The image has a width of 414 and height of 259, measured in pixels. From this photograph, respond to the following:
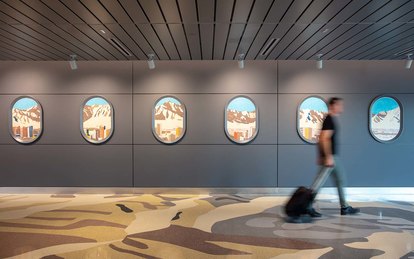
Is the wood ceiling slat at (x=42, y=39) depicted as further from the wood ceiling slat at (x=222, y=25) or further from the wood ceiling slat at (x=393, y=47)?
the wood ceiling slat at (x=393, y=47)

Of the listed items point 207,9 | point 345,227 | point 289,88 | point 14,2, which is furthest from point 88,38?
point 345,227

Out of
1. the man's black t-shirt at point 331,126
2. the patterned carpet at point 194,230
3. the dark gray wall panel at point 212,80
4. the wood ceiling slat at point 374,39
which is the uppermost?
the wood ceiling slat at point 374,39

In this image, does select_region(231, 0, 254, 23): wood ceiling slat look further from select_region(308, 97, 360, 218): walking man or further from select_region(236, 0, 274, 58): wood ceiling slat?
select_region(308, 97, 360, 218): walking man

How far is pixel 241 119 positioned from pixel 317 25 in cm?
336

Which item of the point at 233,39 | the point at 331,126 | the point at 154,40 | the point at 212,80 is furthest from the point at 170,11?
Answer: the point at 212,80

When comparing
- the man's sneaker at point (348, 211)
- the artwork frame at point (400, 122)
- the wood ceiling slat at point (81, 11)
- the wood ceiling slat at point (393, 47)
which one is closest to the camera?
the wood ceiling slat at point (81, 11)

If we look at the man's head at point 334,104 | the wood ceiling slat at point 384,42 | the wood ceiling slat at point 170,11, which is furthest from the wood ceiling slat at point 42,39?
the wood ceiling slat at point 384,42

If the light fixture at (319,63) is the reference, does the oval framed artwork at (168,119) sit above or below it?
below

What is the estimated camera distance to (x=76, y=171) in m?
8.53

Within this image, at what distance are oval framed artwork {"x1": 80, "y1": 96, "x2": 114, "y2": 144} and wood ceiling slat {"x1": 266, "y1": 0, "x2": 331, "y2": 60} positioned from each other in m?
A: 4.34

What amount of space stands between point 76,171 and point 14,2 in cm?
478

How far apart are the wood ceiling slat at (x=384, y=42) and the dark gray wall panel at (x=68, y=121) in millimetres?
5619

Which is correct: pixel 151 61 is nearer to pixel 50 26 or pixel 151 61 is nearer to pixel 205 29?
pixel 205 29

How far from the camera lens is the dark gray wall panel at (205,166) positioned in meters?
8.48
